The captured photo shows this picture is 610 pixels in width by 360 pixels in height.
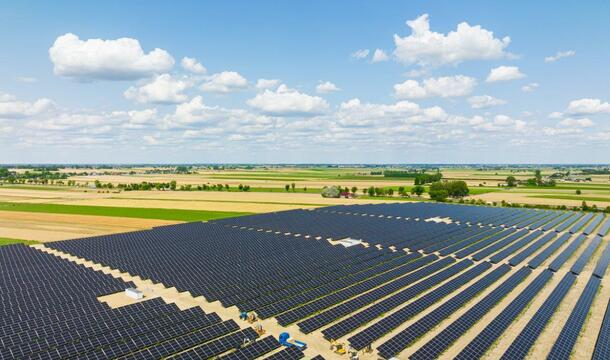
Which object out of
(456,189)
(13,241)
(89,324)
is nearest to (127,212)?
(13,241)

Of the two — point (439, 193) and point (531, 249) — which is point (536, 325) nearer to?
point (531, 249)

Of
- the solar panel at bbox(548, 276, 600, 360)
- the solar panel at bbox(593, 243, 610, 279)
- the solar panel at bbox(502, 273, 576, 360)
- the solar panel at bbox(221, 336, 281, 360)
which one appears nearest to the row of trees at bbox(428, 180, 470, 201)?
the solar panel at bbox(593, 243, 610, 279)

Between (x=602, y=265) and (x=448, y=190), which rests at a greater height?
(x=448, y=190)

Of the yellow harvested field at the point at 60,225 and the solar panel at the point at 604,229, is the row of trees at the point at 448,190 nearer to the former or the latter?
the solar panel at the point at 604,229

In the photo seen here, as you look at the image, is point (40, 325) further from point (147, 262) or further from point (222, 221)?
point (222, 221)

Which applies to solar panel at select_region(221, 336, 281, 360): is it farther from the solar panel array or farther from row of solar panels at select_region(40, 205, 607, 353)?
row of solar panels at select_region(40, 205, 607, 353)

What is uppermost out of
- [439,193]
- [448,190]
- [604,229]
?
[448,190]
